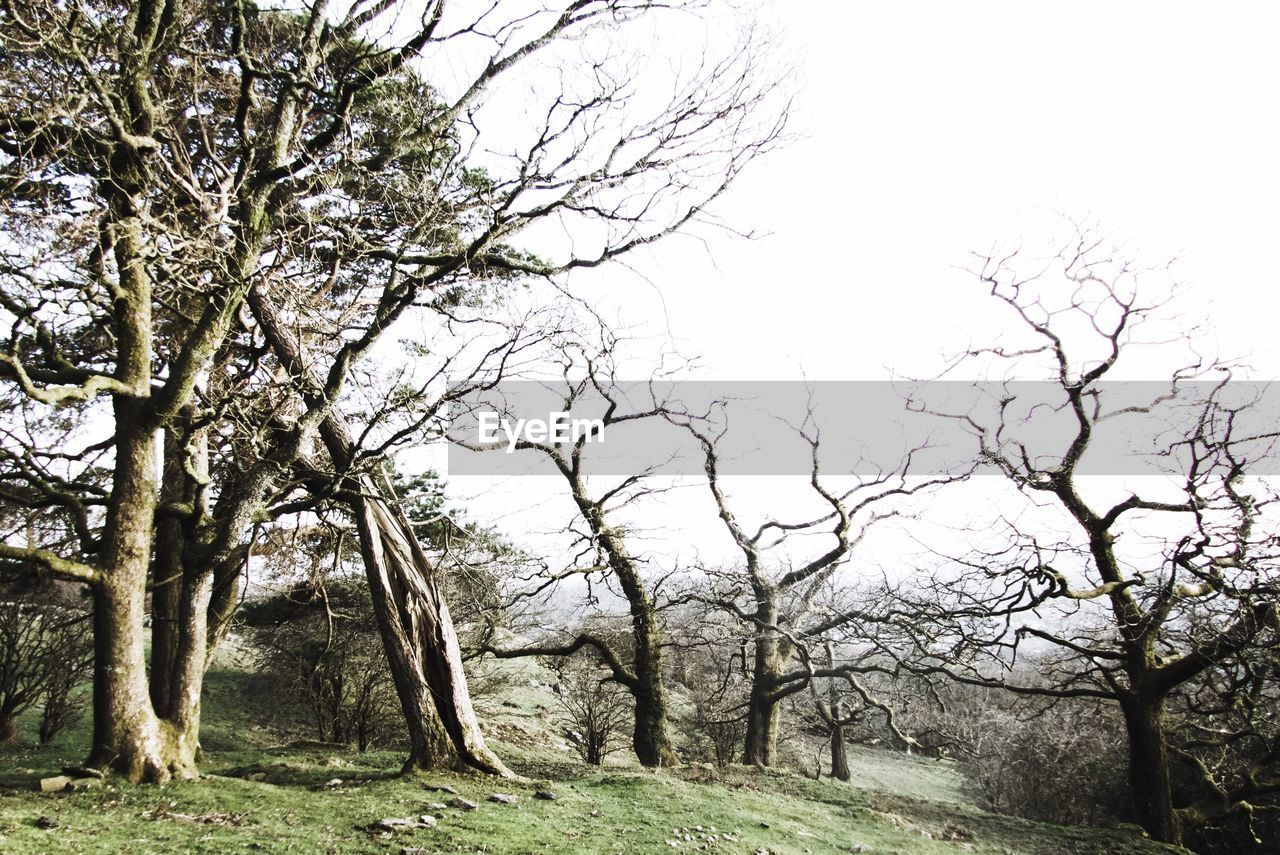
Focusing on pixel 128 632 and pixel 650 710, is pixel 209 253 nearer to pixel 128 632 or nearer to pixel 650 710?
pixel 128 632

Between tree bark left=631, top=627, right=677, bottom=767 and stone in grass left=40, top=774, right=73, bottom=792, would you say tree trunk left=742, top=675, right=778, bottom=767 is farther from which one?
stone in grass left=40, top=774, right=73, bottom=792

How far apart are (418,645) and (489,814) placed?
85.6 inches

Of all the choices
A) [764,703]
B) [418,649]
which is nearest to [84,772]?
[418,649]

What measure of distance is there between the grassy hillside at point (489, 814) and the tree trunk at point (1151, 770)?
0.45m

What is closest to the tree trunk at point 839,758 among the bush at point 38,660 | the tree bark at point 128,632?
the tree bark at point 128,632

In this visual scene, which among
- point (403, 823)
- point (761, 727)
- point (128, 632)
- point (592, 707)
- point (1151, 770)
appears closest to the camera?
point (403, 823)

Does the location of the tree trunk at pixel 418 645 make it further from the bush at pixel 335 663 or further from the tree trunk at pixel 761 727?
the tree trunk at pixel 761 727

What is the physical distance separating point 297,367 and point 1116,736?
492 inches

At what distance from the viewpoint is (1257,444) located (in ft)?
24.1

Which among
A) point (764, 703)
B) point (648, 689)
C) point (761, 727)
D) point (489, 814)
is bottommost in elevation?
point (761, 727)

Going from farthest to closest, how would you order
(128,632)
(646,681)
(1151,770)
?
(646,681)
(1151,770)
(128,632)

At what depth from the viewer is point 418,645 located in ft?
22.1

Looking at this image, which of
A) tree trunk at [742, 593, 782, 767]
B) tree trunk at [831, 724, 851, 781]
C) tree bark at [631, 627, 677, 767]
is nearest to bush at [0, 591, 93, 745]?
tree bark at [631, 627, 677, 767]

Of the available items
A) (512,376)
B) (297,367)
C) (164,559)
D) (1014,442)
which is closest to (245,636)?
(164,559)
